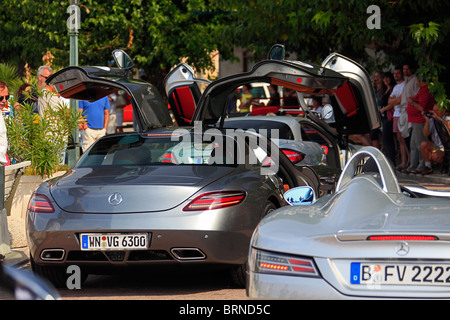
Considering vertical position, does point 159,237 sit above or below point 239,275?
above

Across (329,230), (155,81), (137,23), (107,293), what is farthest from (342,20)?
(329,230)

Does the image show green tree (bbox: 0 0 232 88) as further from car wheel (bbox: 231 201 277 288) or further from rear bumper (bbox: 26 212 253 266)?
rear bumper (bbox: 26 212 253 266)

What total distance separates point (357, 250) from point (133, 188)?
10.3 feet

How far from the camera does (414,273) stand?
4.32 meters

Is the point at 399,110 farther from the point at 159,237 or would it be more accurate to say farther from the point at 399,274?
the point at 399,274

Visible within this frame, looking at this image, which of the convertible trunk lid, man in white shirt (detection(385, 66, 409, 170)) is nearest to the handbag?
man in white shirt (detection(385, 66, 409, 170))

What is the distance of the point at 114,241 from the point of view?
7.04m

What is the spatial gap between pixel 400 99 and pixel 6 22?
48.2ft

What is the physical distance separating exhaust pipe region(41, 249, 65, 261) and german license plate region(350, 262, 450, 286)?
3.35 m

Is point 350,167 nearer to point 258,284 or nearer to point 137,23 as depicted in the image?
point 258,284

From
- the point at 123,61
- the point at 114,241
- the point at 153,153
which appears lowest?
the point at 114,241

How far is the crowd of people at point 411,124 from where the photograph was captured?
18.2 m

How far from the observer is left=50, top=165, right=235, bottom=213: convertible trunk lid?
714 centimetres

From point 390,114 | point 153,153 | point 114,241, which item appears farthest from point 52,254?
point 390,114
